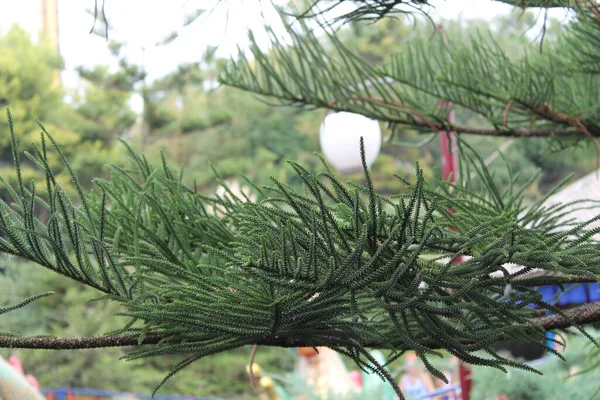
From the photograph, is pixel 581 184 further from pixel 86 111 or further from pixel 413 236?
pixel 86 111

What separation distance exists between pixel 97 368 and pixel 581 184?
533cm

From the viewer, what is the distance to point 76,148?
26.4ft

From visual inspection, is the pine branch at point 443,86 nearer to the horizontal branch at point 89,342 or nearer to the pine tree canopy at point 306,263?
the pine tree canopy at point 306,263

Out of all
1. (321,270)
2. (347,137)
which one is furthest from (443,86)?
(321,270)

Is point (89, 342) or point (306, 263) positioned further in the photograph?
point (89, 342)

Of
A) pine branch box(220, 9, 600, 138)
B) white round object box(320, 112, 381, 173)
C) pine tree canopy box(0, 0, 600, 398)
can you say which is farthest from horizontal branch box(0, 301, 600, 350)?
white round object box(320, 112, 381, 173)

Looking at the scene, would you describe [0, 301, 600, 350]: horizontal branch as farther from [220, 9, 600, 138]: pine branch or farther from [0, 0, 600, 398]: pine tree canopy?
[220, 9, 600, 138]: pine branch

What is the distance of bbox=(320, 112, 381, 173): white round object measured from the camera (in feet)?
6.73

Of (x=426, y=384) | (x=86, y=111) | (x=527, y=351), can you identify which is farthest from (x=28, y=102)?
(x=527, y=351)

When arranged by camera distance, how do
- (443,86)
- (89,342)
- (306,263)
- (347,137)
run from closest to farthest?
(306,263) → (89,342) → (443,86) → (347,137)

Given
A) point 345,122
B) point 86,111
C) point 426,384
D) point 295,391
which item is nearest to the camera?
point 345,122

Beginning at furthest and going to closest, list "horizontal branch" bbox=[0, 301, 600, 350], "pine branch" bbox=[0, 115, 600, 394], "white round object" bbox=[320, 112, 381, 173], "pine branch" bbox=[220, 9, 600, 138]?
"white round object" bbox=[320, 112, 381, 173]
"pine branch" bbox=[220, 9, 600, 138]
"horizontal branch" bbox=[0, 301, 600, 350]
"pine branch" bbox=[0, 115, 600, 394]

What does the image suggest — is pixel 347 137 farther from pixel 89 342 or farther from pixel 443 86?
pixel 89 342

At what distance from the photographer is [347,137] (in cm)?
208
